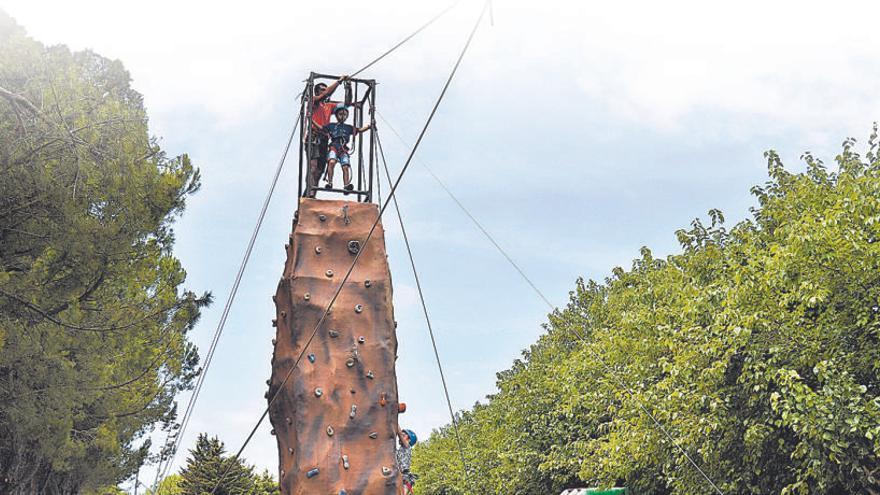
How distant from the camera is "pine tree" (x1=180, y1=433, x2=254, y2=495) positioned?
2691 centimetres

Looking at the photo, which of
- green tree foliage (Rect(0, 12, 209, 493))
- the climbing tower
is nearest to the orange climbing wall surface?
the climbing tower

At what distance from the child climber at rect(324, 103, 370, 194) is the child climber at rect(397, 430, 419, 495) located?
264cm

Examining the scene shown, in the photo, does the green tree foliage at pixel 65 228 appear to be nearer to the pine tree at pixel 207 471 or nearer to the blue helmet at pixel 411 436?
the blue helmet at pixel 411 436

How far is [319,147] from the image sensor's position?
9.67 metres

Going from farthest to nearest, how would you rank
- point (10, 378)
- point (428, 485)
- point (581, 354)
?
1. point (428, 485)
2. point (581, 354)
3. point (10, 378)

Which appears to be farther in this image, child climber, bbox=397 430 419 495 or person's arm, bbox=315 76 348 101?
person's arm, bbox=315 76 348 101

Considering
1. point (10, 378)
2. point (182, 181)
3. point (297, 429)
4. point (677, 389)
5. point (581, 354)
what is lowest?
point (297, 429)

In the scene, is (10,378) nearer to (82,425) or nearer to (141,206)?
(141,206)

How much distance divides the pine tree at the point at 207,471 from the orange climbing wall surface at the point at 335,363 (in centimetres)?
1968

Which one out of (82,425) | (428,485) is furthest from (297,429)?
(428,485)

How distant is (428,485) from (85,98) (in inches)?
1239

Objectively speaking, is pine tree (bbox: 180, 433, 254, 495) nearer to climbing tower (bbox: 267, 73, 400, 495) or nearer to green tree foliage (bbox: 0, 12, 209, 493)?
green tree foliage (bbox: 0, 12, 209, 493)

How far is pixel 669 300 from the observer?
1641 centimetres

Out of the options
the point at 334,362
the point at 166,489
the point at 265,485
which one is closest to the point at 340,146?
the point at 334,362
